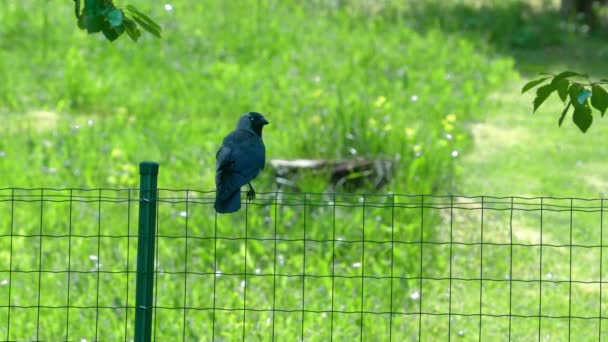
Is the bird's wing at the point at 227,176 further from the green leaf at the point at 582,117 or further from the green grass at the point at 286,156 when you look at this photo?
the green leaf at the point at 582,117

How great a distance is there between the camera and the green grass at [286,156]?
21.4ft

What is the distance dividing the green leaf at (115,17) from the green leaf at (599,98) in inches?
66.6

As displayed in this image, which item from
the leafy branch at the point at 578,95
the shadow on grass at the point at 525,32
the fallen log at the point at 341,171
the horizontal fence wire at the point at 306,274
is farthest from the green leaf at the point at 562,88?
the shadow on grass at the point at 525,32

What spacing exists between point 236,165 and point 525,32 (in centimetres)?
1126

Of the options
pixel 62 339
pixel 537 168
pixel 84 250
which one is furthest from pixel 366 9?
pixel 62 339

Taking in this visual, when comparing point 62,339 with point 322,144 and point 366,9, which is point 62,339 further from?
point 366,9

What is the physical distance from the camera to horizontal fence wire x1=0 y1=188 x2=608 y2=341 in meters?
6.23

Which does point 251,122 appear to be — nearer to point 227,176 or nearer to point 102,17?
point 227,176

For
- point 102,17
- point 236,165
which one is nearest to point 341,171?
point 236,165

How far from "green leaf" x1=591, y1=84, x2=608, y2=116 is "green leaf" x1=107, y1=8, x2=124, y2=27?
1.69m

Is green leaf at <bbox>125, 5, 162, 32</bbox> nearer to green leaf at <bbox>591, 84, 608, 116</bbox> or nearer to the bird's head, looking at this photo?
the bird's head

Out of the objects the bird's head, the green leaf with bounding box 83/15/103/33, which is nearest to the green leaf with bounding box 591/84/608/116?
the green leaf with bounding box 83/15/103/33

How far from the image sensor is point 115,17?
3990 mm

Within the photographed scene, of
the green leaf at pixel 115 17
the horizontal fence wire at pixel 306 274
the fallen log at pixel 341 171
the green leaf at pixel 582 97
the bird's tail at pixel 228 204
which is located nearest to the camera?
the green leaf at pixel 582 97
